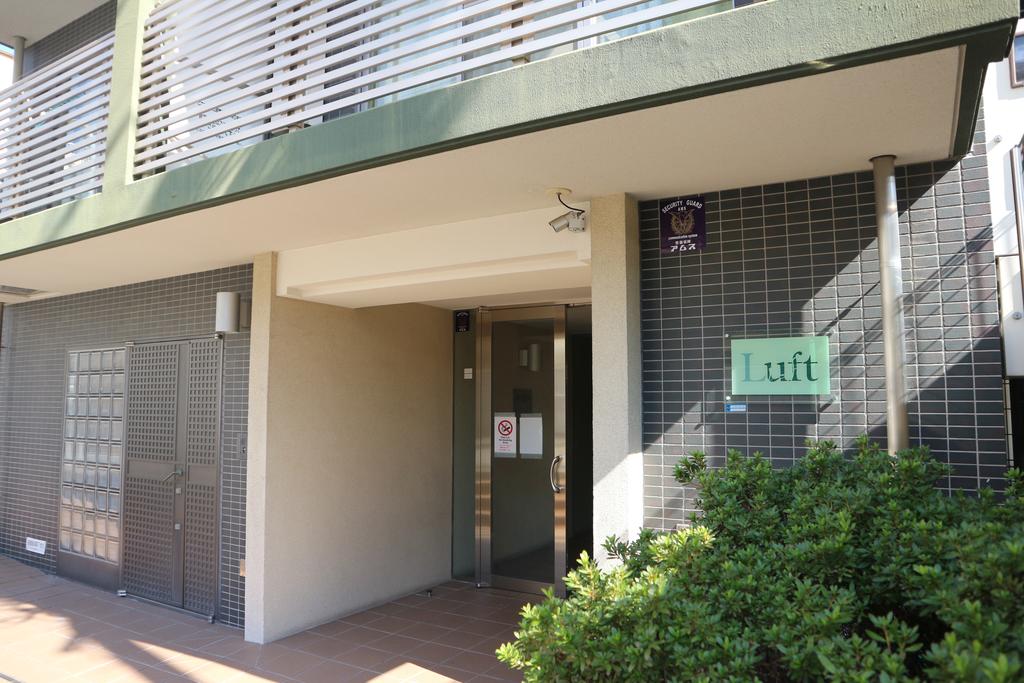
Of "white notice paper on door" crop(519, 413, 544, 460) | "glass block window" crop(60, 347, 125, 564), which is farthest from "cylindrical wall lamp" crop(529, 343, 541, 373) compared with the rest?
"glass block window" crop(60, 347, 125, 564)

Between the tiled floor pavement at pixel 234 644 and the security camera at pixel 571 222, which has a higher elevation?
the security camera at pixel 571 222

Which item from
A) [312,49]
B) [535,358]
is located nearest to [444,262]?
[312,49]

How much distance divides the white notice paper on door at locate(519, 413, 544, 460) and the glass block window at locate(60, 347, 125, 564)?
376cm

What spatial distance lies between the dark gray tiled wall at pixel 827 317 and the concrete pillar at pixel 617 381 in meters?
0.13

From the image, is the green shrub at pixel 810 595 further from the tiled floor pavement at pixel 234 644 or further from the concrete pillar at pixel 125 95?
the concrete pillar at pixel 125 95

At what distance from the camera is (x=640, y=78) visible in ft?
9.10

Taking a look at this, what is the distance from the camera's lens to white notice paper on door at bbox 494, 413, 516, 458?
6773mm

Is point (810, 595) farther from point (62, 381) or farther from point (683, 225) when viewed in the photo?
point (62, 381)

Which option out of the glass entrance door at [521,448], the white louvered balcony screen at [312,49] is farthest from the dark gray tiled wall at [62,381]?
the glass entrance door at [521,448]

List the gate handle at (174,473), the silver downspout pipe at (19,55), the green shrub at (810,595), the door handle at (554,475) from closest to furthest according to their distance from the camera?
the green shrub at (810,595) < the gate handle at (174,473) < the door handle at (554,475) < the silver downspout pipe at (19,55)

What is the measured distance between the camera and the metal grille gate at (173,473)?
5.84m

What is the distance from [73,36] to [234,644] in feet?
20.3

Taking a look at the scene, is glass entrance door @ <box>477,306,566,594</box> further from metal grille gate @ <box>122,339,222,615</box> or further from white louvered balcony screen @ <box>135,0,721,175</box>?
white louvered balcony screen @ <box>135,0,721,175</box>

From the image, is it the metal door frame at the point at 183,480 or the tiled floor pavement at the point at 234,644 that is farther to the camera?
the metal door frame at the point at 183,480
